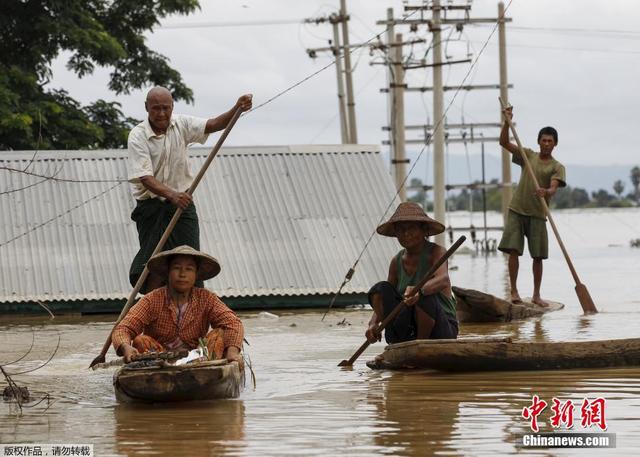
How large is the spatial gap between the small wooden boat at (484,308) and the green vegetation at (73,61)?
10.2 metres

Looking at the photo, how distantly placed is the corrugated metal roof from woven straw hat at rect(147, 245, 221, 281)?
20.1 ft

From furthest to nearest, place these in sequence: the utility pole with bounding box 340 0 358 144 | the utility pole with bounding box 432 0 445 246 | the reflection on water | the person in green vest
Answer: the utility pole with bounding box 340 0 358 144 → the utility pole with bounding box 432 0 445 246 → the person in green vest → the reflection on water

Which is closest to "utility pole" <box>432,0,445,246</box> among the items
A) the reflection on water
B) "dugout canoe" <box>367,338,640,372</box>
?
"dugout canoe" <box>367,338,640,372</box>

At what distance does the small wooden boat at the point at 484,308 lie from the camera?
40.0ft

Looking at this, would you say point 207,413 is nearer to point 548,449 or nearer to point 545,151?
point 548,449

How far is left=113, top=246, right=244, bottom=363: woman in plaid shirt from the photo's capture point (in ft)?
26.4

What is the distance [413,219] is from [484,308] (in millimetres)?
3602

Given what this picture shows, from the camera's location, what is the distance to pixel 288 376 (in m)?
8.85

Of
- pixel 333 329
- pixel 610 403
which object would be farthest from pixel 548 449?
pixel 333 329

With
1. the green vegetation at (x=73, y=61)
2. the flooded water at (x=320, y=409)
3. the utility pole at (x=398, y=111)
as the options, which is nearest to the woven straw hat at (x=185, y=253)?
the flooded water at (x=320, y=409)

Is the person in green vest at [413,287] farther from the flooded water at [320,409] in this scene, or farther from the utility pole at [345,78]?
the utility pole at [345,78]

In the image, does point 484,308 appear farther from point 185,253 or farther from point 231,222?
point 185,253

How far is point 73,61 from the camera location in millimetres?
23125

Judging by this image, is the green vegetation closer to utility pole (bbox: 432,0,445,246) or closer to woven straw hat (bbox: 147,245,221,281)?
utility pole (bbox: 432,0,445,246)
